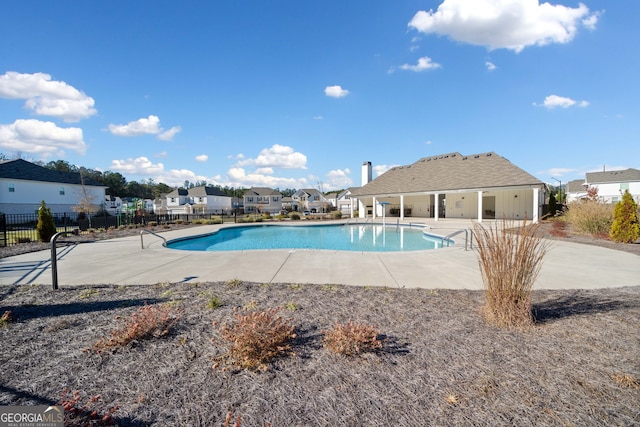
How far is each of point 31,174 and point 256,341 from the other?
42.3m

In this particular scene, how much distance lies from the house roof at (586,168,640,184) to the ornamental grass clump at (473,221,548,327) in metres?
54.3

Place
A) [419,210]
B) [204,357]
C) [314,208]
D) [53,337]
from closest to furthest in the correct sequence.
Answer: [204,357] < [53,337] < [419,210] < [314,208]

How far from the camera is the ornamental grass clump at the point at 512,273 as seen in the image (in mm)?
3518

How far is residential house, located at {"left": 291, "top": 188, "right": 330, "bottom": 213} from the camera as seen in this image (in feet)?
191

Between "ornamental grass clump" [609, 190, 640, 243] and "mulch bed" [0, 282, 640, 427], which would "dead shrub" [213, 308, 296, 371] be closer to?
"mulch bed" [0, 282, 640, 427]

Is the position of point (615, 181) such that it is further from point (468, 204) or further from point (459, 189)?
point (459, 189)

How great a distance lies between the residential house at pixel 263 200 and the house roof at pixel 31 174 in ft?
Answer: 96.4

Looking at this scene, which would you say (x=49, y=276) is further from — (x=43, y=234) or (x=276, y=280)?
(x=43, y=234)

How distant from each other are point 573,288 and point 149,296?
8.00m

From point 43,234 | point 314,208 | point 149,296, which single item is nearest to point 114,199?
point 314,208

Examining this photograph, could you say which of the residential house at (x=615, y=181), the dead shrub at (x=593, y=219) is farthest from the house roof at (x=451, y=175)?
the residential house at (x=615, y=181)

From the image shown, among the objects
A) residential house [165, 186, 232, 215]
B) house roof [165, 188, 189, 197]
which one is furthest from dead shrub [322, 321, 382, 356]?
house roof [165, 188, 189, 197]

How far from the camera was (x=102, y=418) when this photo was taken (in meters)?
2.00

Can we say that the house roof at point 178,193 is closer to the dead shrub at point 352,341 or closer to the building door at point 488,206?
the building door at point 488,206
